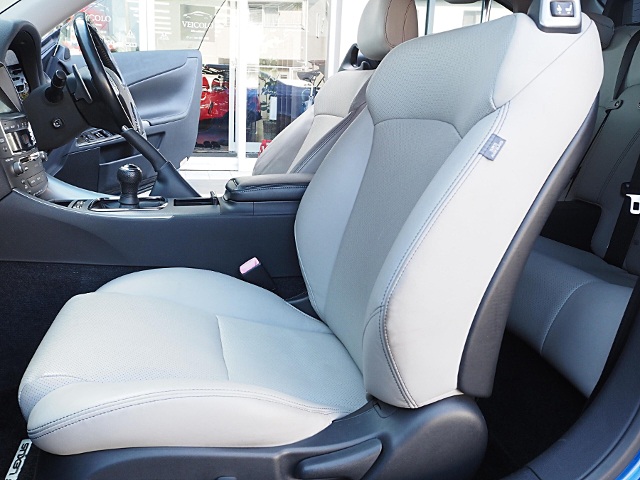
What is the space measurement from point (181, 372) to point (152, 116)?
7.24ft

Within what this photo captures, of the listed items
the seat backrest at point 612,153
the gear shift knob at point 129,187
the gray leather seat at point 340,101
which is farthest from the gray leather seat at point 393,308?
the seat backrest at point 612,153

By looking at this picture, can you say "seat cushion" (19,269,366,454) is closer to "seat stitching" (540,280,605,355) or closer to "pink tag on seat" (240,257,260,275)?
"pink tag on seat" (240,257,260,275)

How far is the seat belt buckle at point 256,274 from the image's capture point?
141cm

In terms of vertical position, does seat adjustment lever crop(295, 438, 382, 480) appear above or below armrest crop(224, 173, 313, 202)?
below

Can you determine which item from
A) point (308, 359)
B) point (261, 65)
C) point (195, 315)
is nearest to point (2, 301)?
point (195, 315)

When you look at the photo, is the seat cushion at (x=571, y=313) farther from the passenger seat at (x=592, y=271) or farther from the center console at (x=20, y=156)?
the center console at (x=20, y=156)

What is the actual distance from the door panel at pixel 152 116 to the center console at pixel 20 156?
88cm

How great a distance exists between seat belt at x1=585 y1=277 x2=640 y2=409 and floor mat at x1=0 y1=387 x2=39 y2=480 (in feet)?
3.49

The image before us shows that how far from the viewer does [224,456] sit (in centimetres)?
72

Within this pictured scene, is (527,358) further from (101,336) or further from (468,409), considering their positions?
(101,336)

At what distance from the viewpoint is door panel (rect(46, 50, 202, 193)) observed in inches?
92.9

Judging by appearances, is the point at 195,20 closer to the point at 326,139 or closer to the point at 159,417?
the point at 326,139

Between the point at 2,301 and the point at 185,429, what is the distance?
843 millimetres

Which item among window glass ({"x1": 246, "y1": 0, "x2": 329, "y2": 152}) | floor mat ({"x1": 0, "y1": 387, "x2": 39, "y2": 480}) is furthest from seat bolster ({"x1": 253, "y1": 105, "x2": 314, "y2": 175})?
window glass ({"x1": 246, "y1": 0, "x2": 329, "y2": 152})
